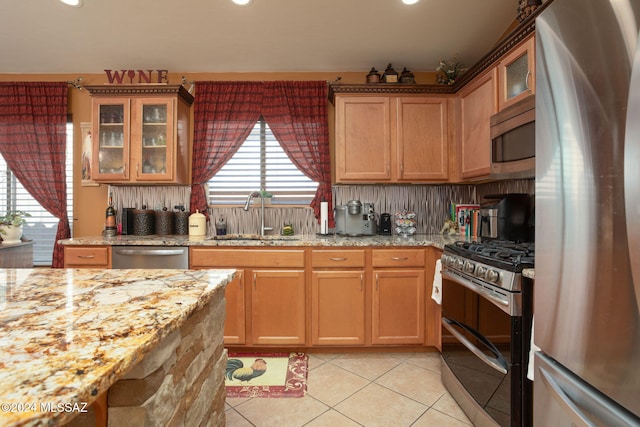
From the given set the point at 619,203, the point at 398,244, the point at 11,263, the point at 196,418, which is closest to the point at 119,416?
the point at 196,418

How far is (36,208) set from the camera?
3.22 meters

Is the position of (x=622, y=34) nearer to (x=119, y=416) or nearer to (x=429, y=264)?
(x=119, y=416)

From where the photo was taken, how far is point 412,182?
2.84 metres

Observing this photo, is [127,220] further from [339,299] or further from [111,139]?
[339,299]

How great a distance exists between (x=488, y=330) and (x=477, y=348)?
14 cm

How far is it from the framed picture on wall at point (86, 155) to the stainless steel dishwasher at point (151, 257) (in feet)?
3.78

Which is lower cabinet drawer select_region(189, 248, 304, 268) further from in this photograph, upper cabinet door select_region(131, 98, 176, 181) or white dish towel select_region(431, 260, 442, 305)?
white dish towel select_region(431, 260, 442, 305)

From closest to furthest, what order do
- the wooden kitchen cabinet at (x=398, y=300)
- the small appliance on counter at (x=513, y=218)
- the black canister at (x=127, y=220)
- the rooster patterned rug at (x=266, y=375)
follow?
1. the rooster patterned rug at (x=266, y=375)
2. the small appliance on counter at (x=513, y=218)
3. the wooden kitchen cabinet at (x=398, y=300)
4. the black canister at (x=127, y=220)

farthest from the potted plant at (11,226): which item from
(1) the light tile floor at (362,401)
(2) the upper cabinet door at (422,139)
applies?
(2) the upper cabinet door at (422,139)

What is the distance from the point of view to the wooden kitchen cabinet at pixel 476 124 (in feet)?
7.64

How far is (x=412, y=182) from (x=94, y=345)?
8.62ft

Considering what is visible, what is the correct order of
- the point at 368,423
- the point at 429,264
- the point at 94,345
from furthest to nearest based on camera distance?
the point at 429,264 < the point at 368,423 < the point at 94,345

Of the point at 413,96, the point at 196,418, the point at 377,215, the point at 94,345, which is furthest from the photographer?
the point at 377,215

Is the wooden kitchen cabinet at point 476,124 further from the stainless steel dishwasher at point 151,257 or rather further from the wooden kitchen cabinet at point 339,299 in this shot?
the stainless steel dishwasher at point 151,257
